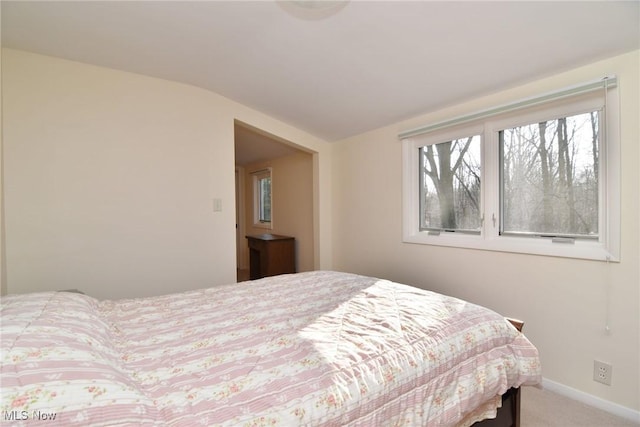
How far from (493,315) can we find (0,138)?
10.1ft

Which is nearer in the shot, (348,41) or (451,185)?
(348,41)

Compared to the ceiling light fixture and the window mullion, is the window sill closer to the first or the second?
the window mullion

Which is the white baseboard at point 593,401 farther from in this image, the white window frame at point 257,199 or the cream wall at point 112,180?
the white window frame at point 257,199

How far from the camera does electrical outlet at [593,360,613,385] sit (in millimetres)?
1753

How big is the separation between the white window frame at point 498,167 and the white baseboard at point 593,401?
83cm

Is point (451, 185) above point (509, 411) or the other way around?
above

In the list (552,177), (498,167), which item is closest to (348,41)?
(498,167)

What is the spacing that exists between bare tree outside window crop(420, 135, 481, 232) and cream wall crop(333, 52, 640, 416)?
0.77ft

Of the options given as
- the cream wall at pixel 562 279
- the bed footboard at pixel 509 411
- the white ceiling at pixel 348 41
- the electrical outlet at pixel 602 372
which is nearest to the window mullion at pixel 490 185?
the cream wall at pixel 562 279

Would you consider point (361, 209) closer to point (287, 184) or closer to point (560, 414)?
point (287, 184)

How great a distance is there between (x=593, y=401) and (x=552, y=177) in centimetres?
138

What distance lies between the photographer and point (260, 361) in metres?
0.97

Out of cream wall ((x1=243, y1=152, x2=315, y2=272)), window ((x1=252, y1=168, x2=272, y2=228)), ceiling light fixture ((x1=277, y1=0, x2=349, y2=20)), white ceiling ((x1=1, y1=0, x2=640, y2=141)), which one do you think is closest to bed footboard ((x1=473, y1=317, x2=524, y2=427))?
white ceiling ((x1=1, y1=0, x2=640, y2=141))

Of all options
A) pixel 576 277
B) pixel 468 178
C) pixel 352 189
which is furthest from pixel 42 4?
pixel 576 277
